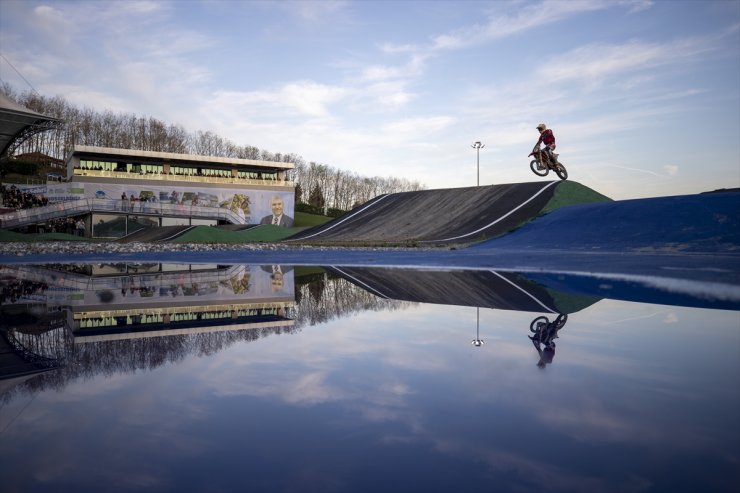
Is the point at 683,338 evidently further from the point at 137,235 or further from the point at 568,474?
the point at 137,235

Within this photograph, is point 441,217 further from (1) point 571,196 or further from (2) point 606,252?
(2) point 606,252

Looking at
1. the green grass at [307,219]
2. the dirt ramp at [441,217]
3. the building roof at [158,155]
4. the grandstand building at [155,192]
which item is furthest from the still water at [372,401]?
the green grass at [307,219]

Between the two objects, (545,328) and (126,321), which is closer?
(545,328)

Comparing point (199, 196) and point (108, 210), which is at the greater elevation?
point (199, 196)

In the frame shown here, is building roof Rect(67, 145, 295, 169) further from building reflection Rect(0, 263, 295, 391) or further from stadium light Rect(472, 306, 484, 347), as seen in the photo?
stadium light Rect(472, 306, 484, 347)

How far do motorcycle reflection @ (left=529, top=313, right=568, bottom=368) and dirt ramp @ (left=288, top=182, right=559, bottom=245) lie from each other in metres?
19.9

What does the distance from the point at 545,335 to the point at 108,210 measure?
174 ft

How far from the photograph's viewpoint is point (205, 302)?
23.0 feet

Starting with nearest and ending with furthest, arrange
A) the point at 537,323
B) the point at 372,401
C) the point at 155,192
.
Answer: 1. the point at 372,401
2. the point at 537,323
3. the point at 155,192

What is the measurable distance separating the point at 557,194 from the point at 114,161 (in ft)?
151

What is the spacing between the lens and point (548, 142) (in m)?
26.9

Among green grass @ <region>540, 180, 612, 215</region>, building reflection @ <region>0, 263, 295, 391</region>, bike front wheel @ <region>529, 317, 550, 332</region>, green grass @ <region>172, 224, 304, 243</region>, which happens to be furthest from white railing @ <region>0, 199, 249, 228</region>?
bike front wheel @ <region>529, 317, 550, 332</region>

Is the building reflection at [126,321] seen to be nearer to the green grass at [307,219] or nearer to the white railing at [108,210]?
the white railing at [108,210]

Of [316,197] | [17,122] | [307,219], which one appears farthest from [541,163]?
[316,197]
